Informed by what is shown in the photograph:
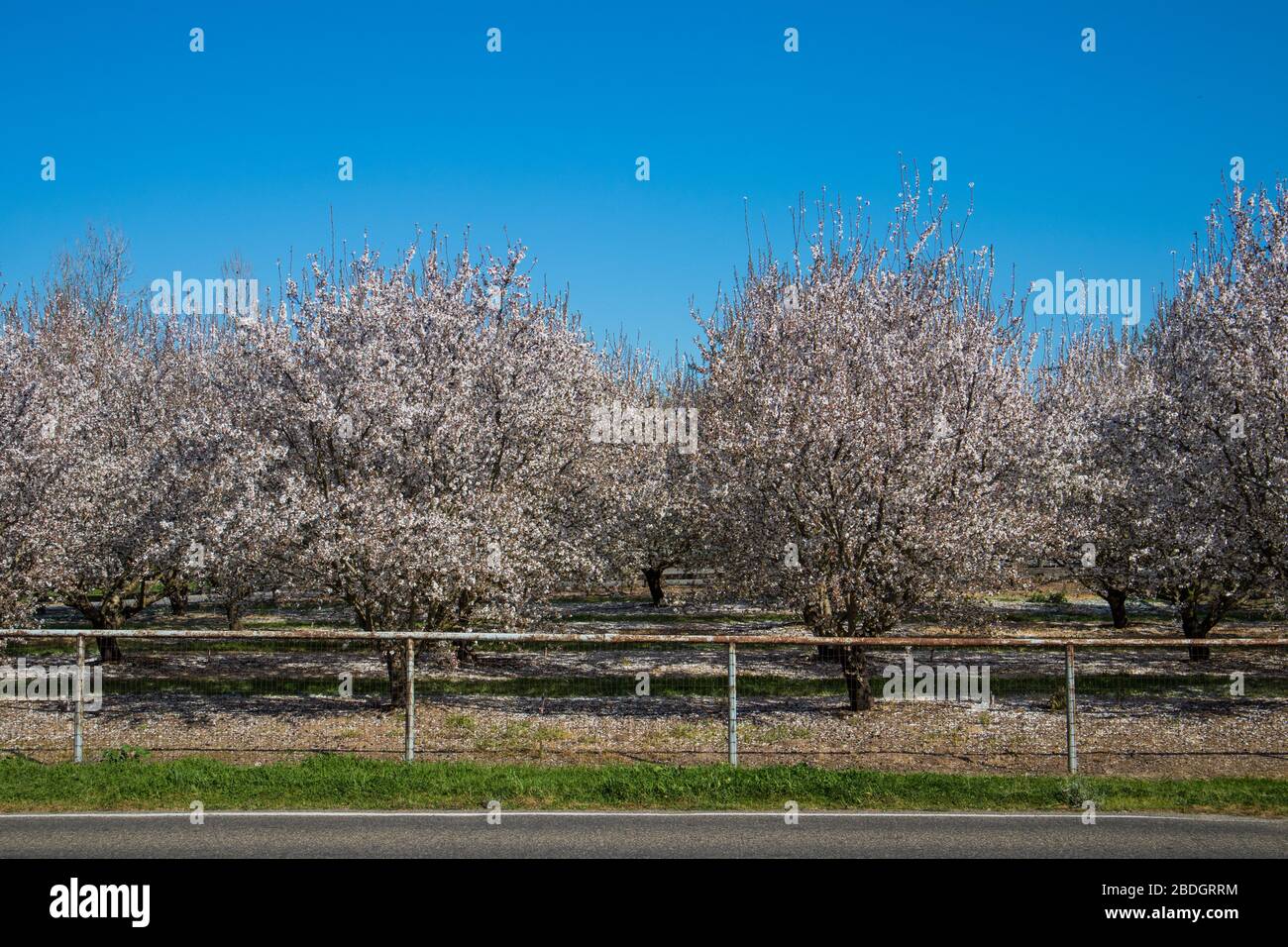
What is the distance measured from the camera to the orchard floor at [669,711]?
12703mm

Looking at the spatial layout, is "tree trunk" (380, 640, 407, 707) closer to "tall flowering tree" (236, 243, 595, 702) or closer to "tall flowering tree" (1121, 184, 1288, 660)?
"tall flowering tree" (236, 243, 595, 702)

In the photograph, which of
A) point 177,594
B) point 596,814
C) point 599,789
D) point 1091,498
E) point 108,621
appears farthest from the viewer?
point 177,594

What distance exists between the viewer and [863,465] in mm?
14656

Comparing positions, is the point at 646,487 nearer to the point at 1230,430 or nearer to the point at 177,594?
the point at 177,594

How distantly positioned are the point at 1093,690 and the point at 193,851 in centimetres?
1424

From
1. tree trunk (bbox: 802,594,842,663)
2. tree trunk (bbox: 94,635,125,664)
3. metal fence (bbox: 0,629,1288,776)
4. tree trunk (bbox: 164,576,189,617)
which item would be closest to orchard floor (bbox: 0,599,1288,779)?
metal fence (bbox: 0,629,1288,776)

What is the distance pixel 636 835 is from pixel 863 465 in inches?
287

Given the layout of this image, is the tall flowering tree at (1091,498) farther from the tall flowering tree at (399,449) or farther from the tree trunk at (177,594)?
the tree trunk at (177,594)

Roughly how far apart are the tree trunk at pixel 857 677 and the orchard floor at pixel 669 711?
302mm

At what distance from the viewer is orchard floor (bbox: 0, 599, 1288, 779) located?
1270 centimetres

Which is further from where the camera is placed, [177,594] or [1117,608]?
[1117,608]

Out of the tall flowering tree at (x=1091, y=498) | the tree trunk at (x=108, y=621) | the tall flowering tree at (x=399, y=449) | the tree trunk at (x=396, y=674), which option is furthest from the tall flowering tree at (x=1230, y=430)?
the tree trunk at (x=108, y=621)

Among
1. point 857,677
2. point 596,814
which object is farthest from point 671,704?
point 596,814

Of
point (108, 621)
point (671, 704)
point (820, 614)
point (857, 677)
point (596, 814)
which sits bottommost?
point (671, 704)
